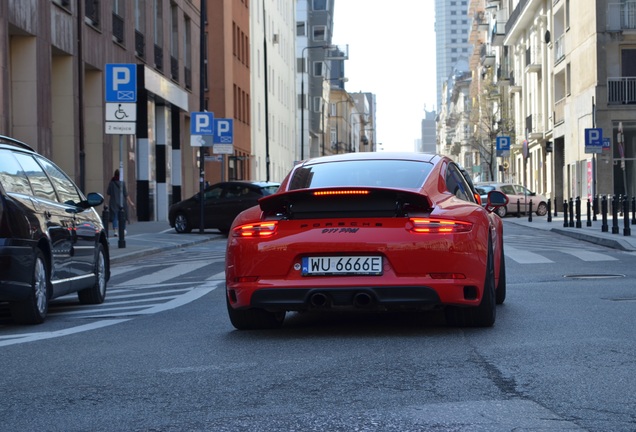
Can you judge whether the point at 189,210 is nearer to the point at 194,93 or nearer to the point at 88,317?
the point at 194,93

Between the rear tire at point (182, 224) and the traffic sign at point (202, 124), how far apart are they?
2419 millimetres

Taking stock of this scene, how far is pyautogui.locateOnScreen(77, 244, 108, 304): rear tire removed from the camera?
12016 mm

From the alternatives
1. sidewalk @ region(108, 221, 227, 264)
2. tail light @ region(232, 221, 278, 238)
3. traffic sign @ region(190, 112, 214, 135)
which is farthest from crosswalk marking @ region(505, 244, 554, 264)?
traffic sign @ region(190, 112, 214, 135)

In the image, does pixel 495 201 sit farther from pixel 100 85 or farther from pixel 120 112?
pixel 100 85

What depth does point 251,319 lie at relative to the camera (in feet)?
28.9

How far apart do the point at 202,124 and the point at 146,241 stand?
20.5 feet

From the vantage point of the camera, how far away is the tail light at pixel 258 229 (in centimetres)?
823

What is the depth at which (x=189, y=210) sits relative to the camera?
32344 millimetres

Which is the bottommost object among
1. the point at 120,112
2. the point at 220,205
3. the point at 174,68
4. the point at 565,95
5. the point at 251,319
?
the point at 251,319

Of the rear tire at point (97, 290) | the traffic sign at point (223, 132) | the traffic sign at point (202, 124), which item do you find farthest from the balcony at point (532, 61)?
the rear tire at point (97, 290)

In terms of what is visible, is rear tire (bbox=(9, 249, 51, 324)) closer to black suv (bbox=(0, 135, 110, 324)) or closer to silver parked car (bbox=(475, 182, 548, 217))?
black suv (bbox=(0, 135, 110, 324))

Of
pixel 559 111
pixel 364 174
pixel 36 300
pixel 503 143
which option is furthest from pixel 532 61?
pixel 364 174

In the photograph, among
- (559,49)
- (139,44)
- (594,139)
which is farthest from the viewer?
(559,49)

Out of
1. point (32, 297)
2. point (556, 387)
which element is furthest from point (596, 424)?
point (32, 297)
